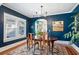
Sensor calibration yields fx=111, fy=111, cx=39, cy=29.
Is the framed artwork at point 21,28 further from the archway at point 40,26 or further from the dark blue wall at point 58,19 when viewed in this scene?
the archway at point 40,26

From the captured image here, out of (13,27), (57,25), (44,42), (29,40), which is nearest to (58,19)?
(57,25)

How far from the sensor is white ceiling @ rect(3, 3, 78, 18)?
8.07 feet


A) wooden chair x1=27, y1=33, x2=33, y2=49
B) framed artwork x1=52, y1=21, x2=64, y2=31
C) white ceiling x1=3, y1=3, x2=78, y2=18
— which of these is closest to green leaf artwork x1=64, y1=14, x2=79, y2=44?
framed artwork x1=52, y1=21, x2=64, y2=31

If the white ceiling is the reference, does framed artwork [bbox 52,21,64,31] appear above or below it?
below

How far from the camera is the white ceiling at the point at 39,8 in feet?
8.07

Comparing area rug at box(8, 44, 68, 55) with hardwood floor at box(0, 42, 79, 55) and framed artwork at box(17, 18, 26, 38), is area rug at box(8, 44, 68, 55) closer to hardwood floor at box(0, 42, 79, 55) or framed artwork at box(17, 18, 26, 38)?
hardwood floor at box(0, 42, 79, 55)

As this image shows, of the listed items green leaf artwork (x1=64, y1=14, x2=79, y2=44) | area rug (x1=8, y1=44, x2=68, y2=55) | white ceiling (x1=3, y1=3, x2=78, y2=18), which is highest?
white ceiling (x1=3, y1=3, x2=78, y2=18)

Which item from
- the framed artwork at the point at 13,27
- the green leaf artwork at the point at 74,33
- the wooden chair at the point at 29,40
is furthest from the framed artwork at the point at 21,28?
the green leaf artwork at the point at 74,33

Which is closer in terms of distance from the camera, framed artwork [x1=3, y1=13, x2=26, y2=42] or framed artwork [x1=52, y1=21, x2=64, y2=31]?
framed artwork [x1=3, y1=13, x2=26, y2=42]

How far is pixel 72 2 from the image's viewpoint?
246 centimetres

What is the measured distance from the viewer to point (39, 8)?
2.51m

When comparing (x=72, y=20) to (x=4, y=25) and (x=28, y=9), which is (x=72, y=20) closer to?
(x=28, y=9)

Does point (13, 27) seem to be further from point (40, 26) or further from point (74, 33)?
point (74, 33)
